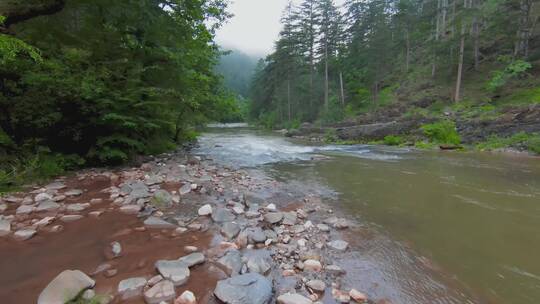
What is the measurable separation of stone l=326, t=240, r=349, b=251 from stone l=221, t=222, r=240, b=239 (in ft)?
4.36

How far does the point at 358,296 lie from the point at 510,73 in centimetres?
2168

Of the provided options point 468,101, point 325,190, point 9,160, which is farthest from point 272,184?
point 468,101

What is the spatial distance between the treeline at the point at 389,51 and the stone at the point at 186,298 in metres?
21.8

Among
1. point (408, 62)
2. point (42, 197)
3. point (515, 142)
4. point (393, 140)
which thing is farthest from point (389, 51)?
point (42, 197)

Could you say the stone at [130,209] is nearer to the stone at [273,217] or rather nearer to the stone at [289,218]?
the stone at [273,217]

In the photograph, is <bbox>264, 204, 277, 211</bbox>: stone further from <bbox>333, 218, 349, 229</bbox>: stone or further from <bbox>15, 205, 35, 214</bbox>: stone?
<bbox>15, 205, 35, 214</bbox>: stone

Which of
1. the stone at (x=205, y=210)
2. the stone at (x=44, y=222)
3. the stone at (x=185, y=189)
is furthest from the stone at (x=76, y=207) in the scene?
the stone at (x=205, y=210)

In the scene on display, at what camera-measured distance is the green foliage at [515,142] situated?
10.4m

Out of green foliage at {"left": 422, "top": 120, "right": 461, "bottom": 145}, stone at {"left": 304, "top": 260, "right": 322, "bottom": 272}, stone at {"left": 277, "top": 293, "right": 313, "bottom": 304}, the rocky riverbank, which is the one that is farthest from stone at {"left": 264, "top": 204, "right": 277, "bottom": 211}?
green foliage at {"left": 422, "top": 120, "right": 461, "bottom": 145}

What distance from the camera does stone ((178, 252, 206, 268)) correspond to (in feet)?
8.84

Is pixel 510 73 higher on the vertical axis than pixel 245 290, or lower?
higher

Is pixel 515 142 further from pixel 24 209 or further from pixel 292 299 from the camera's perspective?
pixel 24 209

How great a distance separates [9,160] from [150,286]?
17.1 feet

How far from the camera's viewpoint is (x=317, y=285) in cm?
255
